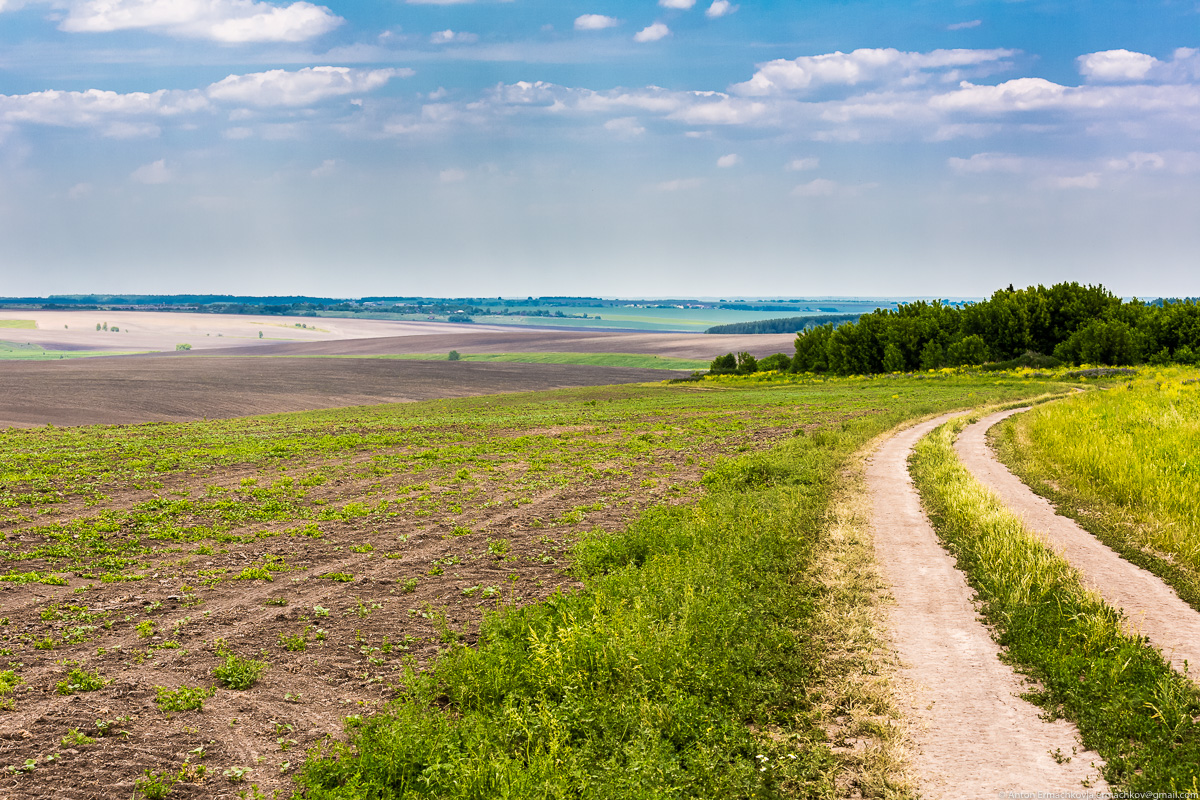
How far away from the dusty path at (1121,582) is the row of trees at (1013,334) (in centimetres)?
7542

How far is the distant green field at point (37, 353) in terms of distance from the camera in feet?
554

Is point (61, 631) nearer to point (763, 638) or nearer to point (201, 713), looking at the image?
point (201, 713)

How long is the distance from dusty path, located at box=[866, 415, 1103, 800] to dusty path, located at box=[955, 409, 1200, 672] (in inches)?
71.5

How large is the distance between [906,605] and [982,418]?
95.4 ft

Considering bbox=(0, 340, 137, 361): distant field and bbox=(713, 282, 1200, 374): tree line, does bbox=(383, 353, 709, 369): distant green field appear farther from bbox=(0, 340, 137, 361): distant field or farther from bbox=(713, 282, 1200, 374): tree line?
bbox=(713, 282, 1200, 374): tree line

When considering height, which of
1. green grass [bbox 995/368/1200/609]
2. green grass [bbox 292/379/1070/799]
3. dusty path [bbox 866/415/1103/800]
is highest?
green grass [bbox 995/368/1200/609]

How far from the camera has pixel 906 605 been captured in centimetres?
1073

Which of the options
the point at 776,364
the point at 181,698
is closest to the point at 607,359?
the point at 776,364

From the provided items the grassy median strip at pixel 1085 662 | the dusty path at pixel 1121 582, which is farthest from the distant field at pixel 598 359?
the grassy median strip at pixel 1085 662

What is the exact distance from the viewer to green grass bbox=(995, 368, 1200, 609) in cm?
1275

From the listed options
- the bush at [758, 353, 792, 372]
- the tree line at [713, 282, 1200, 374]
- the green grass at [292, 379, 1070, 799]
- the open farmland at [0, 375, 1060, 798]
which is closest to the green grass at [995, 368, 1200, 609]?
the open farmland at [0, 375, 1060, 798]

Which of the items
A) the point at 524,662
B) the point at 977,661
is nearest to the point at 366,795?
the point at 524,662

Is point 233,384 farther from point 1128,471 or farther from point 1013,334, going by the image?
point 1128,471

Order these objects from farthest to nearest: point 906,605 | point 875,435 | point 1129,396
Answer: point 1129,396 → point 875,435 → point 906,605
